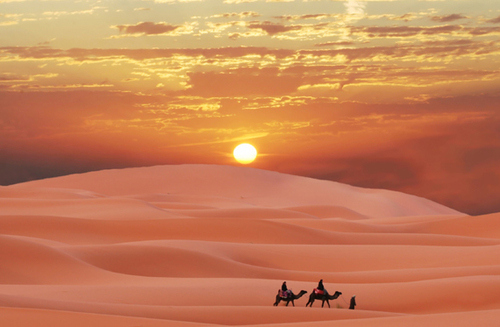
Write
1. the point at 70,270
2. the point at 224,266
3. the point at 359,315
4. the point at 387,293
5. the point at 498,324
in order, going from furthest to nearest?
the point at 224,266, the point at 70,270, the point at 387,293, the point at 359,315, the point at 498,324

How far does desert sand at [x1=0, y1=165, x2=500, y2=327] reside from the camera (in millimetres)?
11414

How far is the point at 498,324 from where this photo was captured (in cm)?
955

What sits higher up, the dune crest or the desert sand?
the dune crest

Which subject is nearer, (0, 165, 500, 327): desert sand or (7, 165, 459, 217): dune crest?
(0, 165, 500, 327): desert sand

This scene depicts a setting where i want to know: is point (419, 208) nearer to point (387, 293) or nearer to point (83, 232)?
point (83, 232)

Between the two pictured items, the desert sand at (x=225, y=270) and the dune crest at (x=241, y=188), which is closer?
the desert sand at (x=225, y=270)

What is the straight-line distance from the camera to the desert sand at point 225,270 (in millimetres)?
11414

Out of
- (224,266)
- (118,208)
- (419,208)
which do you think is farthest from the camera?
(419,208)

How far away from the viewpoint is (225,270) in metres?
20.7

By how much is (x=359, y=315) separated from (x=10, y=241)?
35.9 ft

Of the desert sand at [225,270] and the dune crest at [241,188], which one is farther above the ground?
the dune crest at [241,188]

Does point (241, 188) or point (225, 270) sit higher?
point (241, 188)

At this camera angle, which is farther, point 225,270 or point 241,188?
point 241,188

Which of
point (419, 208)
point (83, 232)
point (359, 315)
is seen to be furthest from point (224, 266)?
point (419, 208)
